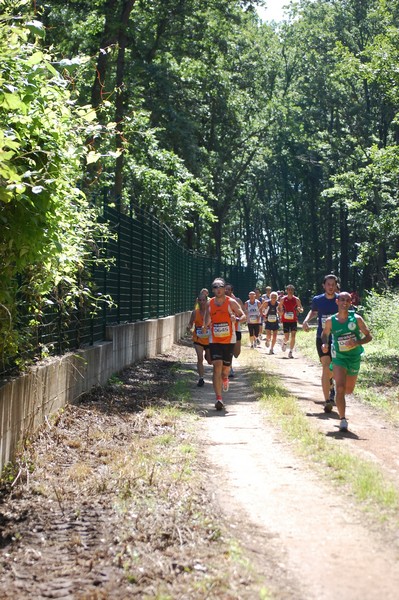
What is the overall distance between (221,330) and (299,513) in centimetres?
681

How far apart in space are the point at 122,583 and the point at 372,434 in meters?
6.26

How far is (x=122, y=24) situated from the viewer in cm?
2056

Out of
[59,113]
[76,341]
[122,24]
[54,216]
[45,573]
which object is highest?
[122,24]

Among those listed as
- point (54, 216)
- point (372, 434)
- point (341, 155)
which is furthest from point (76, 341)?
point (341, 155)

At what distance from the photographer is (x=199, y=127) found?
32.8 metres

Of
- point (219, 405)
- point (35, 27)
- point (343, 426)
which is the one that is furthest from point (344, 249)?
point (35, 27)

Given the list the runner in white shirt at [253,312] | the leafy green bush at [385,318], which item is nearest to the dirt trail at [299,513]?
the runner in white shirt at [253,312]

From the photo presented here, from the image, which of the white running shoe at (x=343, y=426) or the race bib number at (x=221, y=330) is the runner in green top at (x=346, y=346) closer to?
the white running shoe at (x=343, y=426)

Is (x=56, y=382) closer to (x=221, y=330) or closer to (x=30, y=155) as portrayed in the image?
(x=221, y=330)

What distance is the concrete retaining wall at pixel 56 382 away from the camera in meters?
8.30

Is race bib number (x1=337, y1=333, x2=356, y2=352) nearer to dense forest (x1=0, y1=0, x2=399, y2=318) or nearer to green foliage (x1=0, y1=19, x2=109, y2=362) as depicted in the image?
Result: dense forest (x1=0, y1=0, x2=399, y2=318)

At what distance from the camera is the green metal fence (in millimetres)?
11000

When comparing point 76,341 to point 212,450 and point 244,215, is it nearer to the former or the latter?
point 212,450

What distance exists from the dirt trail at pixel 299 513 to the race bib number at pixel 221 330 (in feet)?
5.73
